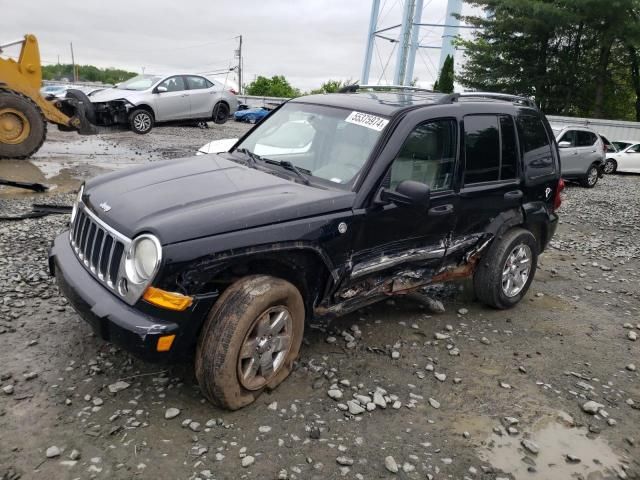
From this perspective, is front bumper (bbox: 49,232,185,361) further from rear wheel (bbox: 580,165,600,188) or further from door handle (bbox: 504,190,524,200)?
rear wheel (bbox: 580,165,600,188)

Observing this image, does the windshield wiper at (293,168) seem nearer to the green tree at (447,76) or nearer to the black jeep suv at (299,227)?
the black jeep suv at (299,227)

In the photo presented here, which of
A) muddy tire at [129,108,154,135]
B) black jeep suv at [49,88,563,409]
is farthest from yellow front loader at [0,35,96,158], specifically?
black jeep suv at [49,88,563,409]

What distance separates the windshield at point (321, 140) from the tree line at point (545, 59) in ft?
83.9

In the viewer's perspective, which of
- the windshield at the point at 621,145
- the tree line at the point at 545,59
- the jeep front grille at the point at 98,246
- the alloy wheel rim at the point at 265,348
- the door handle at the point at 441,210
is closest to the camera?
the jeep front grille at the point at 98,246

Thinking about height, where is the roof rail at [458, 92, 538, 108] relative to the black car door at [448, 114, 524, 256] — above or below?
above

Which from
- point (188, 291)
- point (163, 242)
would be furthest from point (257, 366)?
point (163, 242)

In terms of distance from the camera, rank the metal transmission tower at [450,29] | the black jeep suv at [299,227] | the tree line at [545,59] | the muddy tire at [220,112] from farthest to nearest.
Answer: the metal transmission tower at [450,29] < the tree line at [545,59] < the muddy tire at [220,112] < the black jeep suv at [299,227]

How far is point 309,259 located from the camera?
10.8 ft

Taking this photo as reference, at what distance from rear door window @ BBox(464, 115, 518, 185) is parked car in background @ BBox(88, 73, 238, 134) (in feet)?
37.4

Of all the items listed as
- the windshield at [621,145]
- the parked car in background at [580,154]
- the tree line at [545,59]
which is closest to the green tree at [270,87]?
the tree line at [545,59]

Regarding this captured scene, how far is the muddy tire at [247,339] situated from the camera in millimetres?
2885

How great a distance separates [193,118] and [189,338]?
13.4 m

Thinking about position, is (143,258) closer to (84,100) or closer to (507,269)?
(507,269)

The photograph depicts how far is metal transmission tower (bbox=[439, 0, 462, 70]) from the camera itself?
3112 centimetres
